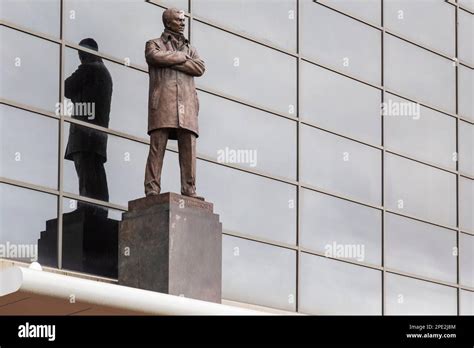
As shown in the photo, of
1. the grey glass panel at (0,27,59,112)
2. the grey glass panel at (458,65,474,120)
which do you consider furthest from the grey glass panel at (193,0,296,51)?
the grey glass panel at (458,65,474,120)

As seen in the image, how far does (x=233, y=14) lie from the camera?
29891 mm

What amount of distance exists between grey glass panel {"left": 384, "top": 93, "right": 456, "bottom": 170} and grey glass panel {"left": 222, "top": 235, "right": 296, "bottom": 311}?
4.37 metres

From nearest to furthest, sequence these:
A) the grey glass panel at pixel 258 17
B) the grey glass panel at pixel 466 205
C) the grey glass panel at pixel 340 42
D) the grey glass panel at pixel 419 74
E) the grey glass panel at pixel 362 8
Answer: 1. the grey glass panel at pixel 258 17
2. the grey glass panel at pixel 340 42
3. the grey glass panel at pixel 362 8
4. the grey glass panel at pixel 419 74
5. the grey glass panel at pixel 466 205

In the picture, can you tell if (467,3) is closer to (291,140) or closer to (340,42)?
(340,42)

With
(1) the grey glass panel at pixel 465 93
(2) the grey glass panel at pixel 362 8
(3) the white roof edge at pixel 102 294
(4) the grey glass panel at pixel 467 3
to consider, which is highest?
(4) the grey glass panel at pixel 467 3

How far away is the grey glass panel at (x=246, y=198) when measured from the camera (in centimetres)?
2831

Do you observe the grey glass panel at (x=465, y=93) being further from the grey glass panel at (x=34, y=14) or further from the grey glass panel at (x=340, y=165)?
the grey glass panel at (x=34, y=14)

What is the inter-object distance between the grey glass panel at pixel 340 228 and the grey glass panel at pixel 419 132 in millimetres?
1818

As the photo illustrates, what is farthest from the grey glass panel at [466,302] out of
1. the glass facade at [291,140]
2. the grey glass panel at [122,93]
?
the grey glass panel at [122,93]

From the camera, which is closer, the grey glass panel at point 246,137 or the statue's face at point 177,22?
the statue's face at point 177,22
